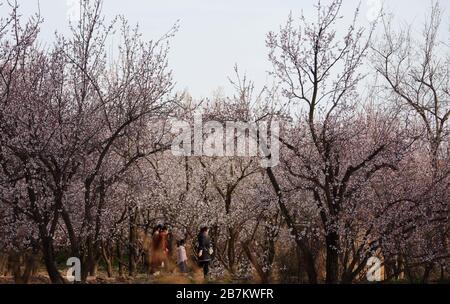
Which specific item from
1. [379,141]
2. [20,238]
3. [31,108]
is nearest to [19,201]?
[20,238]

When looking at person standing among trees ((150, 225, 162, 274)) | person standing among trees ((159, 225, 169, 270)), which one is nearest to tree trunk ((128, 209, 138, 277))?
person standing among trees ((150, 225, 162, 274))

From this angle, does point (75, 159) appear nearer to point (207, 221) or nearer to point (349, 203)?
point (349, 203)

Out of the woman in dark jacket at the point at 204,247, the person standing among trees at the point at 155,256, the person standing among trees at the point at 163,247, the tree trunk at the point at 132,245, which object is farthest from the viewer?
the tree trunk at the point at 132,245

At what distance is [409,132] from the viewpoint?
49.8 ft

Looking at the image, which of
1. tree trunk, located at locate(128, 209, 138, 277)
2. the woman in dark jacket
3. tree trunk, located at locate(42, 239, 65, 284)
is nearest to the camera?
tree trunk, located at locate(42, 239, 65, 284)

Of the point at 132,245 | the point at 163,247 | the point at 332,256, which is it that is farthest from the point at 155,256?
the point at 332,256

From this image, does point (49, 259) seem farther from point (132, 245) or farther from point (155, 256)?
point (132, 245)

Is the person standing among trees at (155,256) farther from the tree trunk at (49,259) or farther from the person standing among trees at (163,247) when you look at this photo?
the tree trunk at (49,259)

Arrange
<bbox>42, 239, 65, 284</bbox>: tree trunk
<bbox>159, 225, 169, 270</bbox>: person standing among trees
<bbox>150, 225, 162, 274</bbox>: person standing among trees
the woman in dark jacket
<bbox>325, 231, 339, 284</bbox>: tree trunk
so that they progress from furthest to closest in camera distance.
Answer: <bbox>150, 225, 162, 274</bbox>: person standing among trees < <bbox>159, 225, 169, 270</bbox>: person standing among trees < the woman in dark jacket < <bbox>325, 231, 339, 284</bbox>: tree trunk < <bbox>42, 239, 65, 284</bbox>: tree trunk

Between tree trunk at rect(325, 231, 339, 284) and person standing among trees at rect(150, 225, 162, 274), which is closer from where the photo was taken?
tree trunk at rect(325, 231, 339, 284)

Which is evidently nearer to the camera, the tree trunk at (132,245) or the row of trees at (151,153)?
the row of trees at (151,153)

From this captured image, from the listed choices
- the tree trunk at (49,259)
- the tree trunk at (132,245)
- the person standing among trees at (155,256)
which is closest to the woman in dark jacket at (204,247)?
the person standing among trees at (155,256)

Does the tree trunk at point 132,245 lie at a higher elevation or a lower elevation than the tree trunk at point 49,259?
higher

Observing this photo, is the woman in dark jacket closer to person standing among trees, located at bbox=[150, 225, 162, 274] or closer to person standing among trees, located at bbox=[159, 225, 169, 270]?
person standing among trees, located at bbox=[159, 225, 169, 270]
